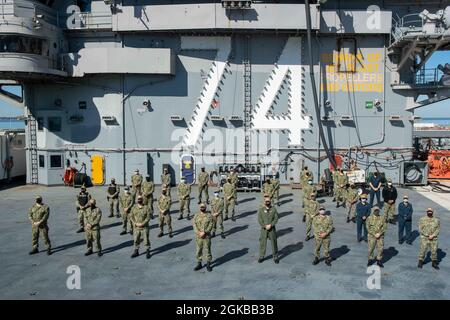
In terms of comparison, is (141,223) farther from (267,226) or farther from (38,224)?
(267,226)

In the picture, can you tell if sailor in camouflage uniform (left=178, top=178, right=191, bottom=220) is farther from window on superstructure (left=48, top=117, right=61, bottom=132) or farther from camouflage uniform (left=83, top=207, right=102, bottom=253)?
window on superstructure (left=48, top=117, right=61, bottom=132)

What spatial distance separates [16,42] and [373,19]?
61.2 feet

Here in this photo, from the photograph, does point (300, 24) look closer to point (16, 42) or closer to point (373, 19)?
point (373, 19)

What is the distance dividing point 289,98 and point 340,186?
7.03m

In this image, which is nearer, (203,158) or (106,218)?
(106,218)

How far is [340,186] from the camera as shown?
19.0 m

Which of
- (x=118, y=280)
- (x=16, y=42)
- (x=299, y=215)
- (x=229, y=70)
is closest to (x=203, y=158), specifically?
(x=229, y=70)

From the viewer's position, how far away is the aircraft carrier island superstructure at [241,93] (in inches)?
923

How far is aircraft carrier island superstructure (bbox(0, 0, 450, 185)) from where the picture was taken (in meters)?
23.5

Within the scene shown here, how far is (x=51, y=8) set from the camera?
79.6ft

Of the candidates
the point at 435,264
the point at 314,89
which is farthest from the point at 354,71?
the point at 435,264

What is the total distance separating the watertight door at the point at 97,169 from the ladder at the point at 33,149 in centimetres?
375

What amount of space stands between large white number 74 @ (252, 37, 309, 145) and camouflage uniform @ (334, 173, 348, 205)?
5.60 m

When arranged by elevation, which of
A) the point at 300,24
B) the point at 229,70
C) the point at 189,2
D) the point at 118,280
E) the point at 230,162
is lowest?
the point at 118,280
